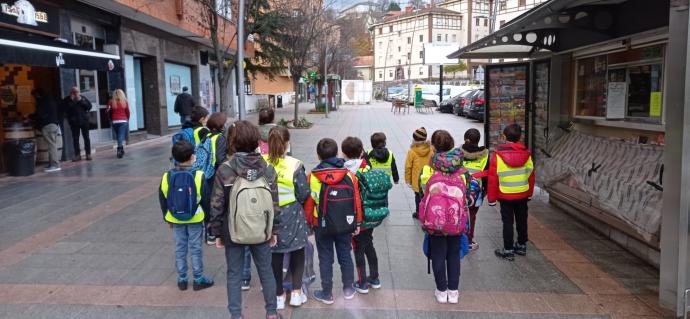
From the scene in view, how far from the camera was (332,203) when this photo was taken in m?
4.08

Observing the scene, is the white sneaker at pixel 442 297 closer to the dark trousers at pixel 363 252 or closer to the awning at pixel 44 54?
the dark trousers at pixel 363 252

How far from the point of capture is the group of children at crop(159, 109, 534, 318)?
12.1 feet

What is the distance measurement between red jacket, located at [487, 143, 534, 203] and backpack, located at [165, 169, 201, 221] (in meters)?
2.81

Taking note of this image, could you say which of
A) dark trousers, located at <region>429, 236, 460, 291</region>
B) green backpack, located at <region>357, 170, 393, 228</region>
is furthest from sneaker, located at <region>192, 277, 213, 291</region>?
dark trousers, located at <region>429, 236, 460, 291</region>

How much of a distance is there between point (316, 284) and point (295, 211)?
1.10 m

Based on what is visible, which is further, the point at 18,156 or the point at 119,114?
the point at 119,114

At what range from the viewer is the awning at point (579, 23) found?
18.6ft

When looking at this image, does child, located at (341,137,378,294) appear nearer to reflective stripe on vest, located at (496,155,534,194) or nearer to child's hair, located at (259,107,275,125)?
child's hair, located at (259,107,275,125)

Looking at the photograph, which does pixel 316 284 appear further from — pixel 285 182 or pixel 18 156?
pixel 18 156

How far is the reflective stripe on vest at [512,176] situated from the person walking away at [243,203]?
2.48 metres

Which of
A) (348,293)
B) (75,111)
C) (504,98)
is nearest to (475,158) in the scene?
(348,293)

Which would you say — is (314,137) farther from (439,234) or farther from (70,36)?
(439,234)

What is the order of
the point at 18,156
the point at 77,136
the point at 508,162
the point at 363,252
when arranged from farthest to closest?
the point at 77,136 < the point at 18,156 < the point at 508,162 < the point at 363,252

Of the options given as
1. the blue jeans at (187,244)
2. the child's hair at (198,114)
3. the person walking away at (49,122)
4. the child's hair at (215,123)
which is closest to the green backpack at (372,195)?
the blue jeans at (187,244)
